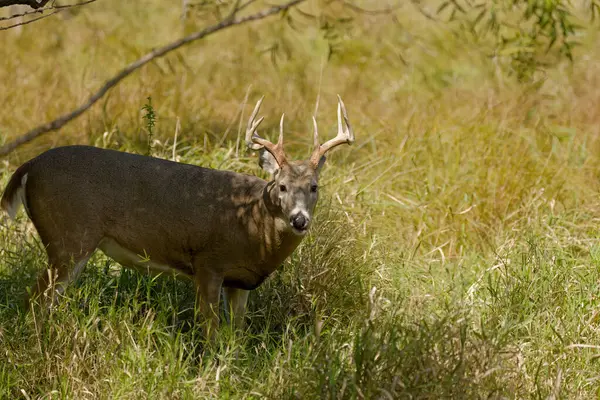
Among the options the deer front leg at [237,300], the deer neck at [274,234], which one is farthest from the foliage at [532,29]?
the deer front leg at [237,300]

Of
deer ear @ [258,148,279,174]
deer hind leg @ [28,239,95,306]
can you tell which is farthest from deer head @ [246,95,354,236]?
deer hind leg @ [28,239,95,306]

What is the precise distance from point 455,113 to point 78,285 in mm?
3678

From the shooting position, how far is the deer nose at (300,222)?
462cm

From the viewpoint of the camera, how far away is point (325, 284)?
5281 millimetres

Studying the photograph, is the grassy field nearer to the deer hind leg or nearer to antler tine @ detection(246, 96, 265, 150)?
Result: the deer hind leg

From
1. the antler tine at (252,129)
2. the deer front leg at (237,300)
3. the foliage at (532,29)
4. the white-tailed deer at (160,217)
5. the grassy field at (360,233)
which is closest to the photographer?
the grassy field at (360,233)

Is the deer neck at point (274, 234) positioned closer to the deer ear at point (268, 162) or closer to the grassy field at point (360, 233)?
the deer ear at point (268, 162)

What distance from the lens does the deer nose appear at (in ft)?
15.2

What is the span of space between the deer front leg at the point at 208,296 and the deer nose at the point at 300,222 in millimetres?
608

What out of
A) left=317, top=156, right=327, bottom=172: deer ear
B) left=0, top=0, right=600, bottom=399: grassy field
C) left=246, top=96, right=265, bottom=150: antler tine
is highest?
left=246, top=96, right=265, bottom=150: antler tine

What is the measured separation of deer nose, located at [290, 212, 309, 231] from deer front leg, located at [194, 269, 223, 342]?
608mm

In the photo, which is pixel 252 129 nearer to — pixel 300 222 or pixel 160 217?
pixel 300 222

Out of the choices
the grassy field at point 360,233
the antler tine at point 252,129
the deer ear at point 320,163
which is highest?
the antler tine at point 252,129

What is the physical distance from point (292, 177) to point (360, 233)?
106cm
